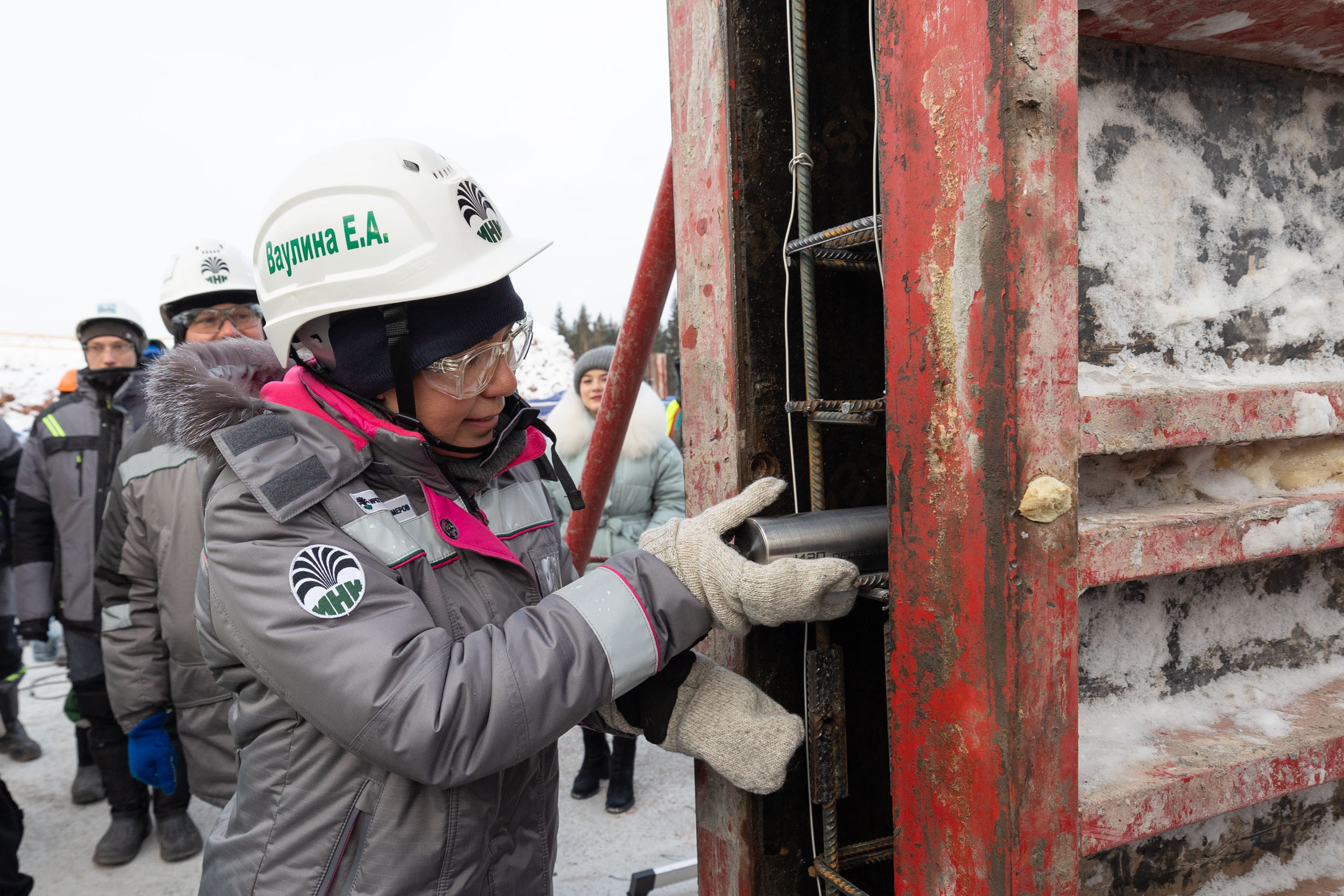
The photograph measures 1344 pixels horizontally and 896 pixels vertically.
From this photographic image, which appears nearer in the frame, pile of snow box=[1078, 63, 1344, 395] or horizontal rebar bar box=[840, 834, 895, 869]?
pile of snow box=[1078, 63, 1344, 395]

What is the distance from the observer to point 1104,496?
134 centimetres

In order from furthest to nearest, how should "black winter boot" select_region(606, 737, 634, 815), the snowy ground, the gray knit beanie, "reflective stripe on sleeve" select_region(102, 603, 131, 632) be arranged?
the gray knit beanie → "black winter boot" select_region(606, 737, 634, 815) → the snowy ground → "reflective stripe on sleeve" select_region(102, 603, 131, 632)

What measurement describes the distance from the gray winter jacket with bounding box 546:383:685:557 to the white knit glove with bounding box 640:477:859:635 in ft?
8.83

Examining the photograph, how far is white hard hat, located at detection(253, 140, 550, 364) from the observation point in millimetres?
1397

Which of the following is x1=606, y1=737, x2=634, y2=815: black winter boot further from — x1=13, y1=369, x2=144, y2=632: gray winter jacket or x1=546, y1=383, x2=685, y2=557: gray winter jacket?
x1=13, y1=369, x2=144, y2=632: gray winter jacket

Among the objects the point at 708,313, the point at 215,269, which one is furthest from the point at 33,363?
the point at 708,313

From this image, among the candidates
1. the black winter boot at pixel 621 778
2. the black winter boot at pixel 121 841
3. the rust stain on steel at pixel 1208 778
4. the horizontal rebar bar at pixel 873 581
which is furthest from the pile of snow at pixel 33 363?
the rust stain on steel at pixel 1208 778

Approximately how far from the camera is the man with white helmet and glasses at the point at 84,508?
138 inches

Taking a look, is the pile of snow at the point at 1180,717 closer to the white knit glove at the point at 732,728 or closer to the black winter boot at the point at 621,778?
the white knit glove at the point at 732,728

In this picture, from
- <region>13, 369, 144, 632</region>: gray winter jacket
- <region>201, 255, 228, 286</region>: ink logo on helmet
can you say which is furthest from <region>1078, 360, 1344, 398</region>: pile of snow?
<region>13, 369, 144, 632</region>: gray winter jacket

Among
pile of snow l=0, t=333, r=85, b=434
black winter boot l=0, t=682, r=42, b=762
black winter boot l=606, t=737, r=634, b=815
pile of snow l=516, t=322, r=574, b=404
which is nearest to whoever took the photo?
black winter boot l=606, t=737, r=634, b=815

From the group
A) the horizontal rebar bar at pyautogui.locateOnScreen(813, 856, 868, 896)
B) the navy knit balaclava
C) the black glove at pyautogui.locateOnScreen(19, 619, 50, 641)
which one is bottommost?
the black glove at pyautogui.locateOnScreen(19, 619, 50, 641)

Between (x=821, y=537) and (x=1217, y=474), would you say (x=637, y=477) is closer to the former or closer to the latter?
(x=821, y=537)

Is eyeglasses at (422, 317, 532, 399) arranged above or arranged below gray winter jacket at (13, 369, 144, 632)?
above
